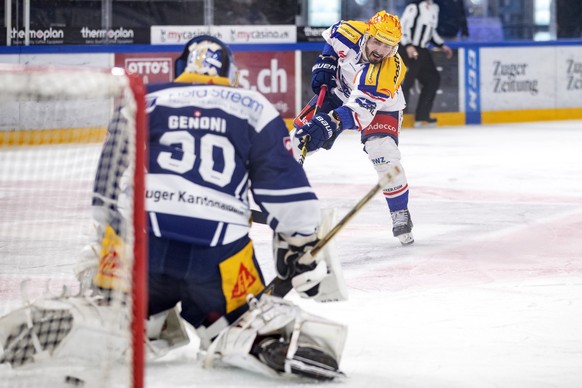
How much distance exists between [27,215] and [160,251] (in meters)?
2.63

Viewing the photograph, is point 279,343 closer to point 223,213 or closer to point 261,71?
point 223,213

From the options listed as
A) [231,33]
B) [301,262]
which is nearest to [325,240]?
[301,262]

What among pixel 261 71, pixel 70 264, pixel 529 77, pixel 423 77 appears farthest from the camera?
pixel 529 77

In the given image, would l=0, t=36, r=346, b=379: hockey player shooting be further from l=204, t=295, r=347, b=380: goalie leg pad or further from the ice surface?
the ice surface

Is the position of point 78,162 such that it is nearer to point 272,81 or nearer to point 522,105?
point 272,81

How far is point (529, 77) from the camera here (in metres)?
12.3

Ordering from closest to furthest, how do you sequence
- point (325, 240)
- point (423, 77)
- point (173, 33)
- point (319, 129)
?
1. point (325, 240)
2. point (319, 129)
3. point (173, 33)
4. point (423, 77)

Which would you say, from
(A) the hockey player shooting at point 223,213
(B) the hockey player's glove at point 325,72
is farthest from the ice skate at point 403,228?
(A) the hockey player shooting at point 223,213

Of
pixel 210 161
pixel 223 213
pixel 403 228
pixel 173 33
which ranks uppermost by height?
pixel 173 33

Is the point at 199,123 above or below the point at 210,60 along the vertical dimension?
below

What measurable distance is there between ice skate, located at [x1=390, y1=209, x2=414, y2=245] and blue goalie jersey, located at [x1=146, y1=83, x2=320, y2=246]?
226 cm

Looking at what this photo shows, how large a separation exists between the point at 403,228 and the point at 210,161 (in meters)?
2.37

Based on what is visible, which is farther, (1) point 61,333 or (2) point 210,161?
(2) point 210,161

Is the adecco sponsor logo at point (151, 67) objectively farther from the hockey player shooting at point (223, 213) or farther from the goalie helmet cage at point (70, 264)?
the hockey player shooting at point (223, 213)
